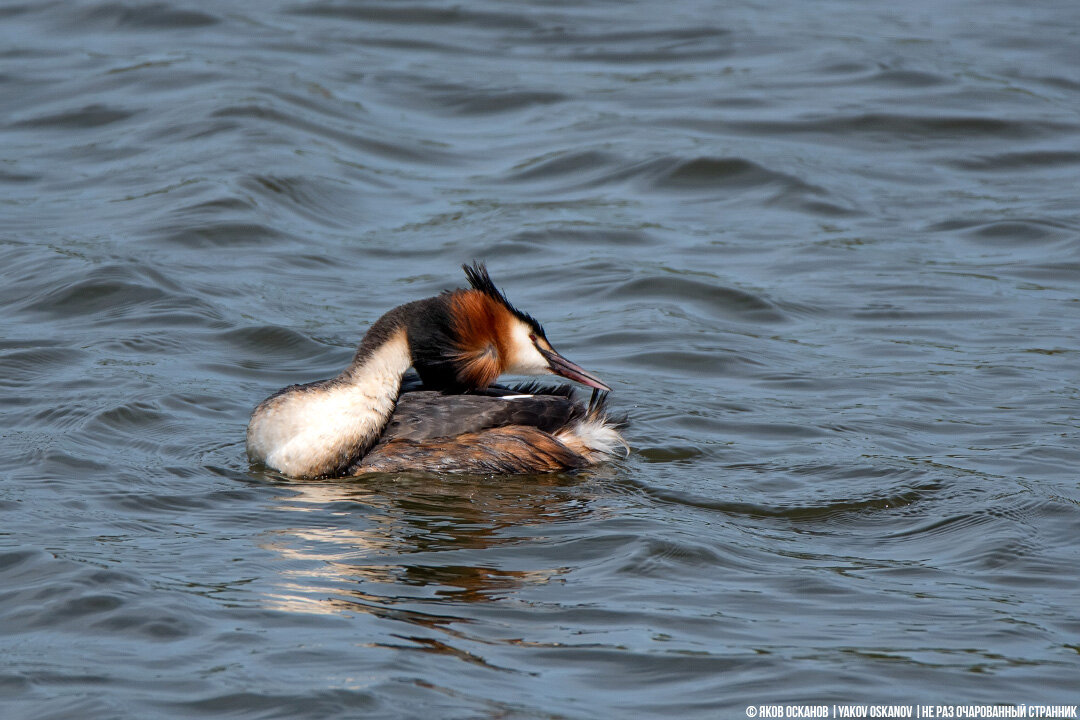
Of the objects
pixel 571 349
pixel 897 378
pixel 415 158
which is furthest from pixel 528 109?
pixel 897 378

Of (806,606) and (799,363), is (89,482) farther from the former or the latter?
(799,363)

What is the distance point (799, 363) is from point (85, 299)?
4.35 meters

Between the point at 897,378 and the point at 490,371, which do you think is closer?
the point at 490,371

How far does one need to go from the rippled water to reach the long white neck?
0.53 ft

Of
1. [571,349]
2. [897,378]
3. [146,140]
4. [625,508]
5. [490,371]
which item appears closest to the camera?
[625,508]

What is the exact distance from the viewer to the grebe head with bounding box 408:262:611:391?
6.72 m

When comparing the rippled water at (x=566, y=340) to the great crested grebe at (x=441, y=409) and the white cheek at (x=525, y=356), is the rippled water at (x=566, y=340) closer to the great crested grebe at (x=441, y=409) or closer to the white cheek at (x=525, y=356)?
the great crested grebe at (x=441, y=409)

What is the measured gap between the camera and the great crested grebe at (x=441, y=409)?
255 inches

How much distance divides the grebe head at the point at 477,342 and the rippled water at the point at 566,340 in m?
0.56

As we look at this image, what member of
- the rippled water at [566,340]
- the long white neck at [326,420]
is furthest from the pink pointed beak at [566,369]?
the long white neck at [326,420]

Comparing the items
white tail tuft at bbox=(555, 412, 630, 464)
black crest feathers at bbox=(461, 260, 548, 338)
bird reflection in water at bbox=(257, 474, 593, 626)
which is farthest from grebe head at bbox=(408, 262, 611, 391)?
bird reflection in water at bbox=(257, 474, 593, 626)

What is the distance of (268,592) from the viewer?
5.09 m

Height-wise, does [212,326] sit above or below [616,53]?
below

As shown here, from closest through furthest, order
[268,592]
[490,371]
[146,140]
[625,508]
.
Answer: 1. [268,592]
2. [625,508]
3. [490,371]
4. [146,140]
